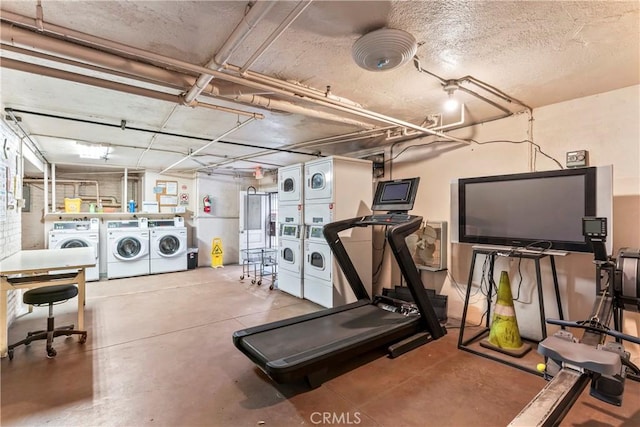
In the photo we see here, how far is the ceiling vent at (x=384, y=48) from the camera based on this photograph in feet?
6.08

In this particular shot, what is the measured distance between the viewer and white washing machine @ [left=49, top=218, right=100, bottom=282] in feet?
18.1

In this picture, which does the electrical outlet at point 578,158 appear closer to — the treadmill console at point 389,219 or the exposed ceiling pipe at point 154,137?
the treadmill console at point 389,219

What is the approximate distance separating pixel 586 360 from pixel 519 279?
2340 mm

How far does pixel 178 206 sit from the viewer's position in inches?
295

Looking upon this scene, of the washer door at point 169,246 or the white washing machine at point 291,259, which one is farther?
the washer door at point 169,246

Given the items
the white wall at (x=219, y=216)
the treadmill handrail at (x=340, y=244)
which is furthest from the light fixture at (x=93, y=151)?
the treadmill handrail at (x=340, y=244)

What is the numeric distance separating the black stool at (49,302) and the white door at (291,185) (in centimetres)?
299

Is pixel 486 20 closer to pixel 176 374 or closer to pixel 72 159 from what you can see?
pixel 176 374

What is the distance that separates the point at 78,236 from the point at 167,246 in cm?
156

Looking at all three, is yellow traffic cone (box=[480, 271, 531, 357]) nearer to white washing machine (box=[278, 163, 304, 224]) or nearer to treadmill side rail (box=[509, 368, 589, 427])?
treadmill side rail (box=[509, 368, 589, 427])

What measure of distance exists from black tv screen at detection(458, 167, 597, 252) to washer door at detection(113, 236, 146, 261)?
19.8ft

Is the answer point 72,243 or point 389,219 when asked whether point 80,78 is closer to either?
point 389,219

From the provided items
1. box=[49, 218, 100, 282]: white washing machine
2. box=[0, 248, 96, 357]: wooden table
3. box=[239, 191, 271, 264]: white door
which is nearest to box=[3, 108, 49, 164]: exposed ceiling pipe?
box=[49, 218, 100, 282]: white washing machine

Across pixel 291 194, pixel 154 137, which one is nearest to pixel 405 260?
pixel 291 194
